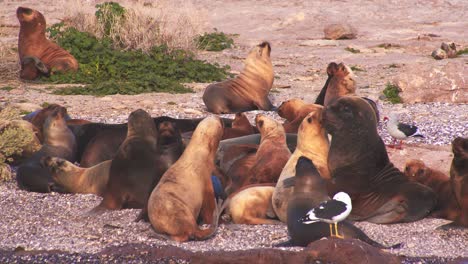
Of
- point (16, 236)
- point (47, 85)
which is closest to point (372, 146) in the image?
point (16, 236)

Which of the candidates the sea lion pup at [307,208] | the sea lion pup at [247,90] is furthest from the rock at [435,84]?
the sea lion pup at [307,208]

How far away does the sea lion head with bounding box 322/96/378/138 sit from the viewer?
7824 mm

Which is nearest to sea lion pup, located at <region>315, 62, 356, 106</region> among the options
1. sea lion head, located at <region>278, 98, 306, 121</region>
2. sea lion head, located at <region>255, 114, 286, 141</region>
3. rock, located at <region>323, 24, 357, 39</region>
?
sea lion head, located at <region>278, 98, 306, 121</region>

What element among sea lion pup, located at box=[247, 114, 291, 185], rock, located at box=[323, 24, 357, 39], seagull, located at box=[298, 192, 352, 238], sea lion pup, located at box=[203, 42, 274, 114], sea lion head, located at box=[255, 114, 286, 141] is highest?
seagull, located at box=[298, 192, 352, 238]

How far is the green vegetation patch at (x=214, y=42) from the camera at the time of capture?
60.5 ft

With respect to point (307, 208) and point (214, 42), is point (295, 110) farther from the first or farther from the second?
point (214, 42)

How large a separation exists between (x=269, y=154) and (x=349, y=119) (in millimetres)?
747

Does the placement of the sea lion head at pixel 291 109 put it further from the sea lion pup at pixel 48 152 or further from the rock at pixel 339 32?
the rock at pixel 339 32

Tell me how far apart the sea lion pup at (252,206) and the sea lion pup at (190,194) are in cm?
21

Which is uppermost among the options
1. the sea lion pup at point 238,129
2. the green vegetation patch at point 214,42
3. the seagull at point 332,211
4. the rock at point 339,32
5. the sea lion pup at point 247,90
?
the seagull at point 332,211

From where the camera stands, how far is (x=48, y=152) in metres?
9.32

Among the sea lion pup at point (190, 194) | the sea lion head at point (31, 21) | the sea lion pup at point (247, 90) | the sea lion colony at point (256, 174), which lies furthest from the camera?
the sea lion head at point (31, 21)

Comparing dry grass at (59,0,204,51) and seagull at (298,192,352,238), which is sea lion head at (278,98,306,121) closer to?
seagull at (298,192,352,238)

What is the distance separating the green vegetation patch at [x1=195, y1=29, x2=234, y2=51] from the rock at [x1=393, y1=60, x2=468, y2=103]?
19.9 feet
